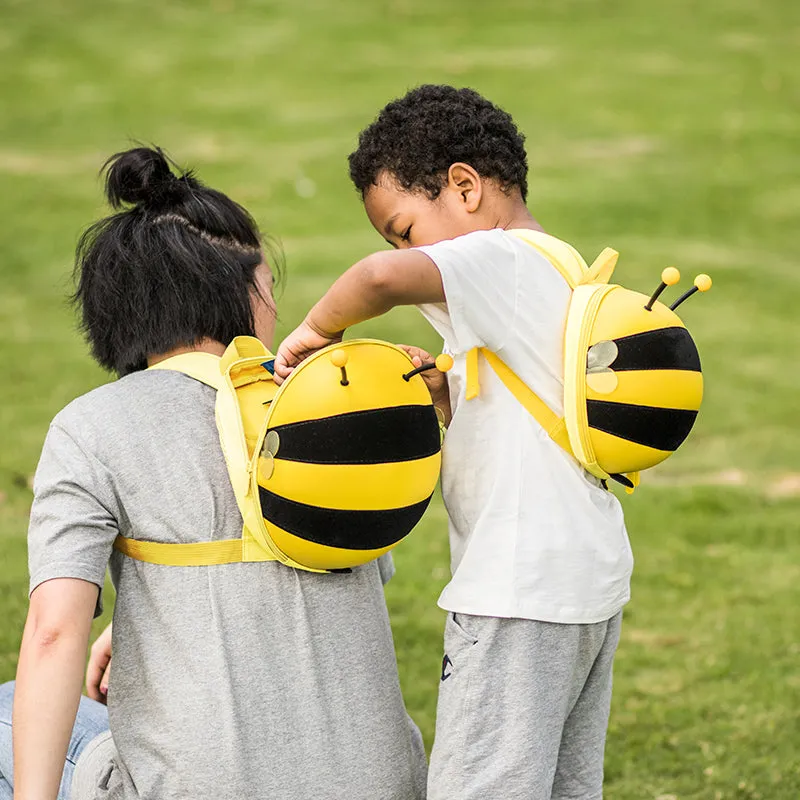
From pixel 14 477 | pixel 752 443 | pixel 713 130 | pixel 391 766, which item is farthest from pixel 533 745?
pixel 713 130

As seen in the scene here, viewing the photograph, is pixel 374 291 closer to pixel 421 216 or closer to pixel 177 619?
Answer: pixel 421 216

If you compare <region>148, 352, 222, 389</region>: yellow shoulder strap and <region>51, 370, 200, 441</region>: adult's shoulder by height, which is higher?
<region>148, 352, 222, 389</region>: yellow shoulder strap

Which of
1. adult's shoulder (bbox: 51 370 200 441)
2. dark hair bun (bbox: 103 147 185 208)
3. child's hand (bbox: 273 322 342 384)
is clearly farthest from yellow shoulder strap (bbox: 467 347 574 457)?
dark hair bun (bbox: 103 147 185 208)

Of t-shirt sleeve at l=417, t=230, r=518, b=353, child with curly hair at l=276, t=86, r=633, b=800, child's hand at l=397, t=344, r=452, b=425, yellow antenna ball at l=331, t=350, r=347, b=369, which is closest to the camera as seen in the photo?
yellow antenna ball at l=331, t=350, r=347, b=369

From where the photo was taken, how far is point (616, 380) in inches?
94.1

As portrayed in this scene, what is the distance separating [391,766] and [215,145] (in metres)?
11.8

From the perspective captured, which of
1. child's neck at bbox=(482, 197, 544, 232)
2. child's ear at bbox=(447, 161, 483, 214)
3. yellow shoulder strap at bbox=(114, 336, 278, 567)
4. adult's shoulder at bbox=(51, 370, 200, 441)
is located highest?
child's ear at bbox=(447, 161, 483, 214)

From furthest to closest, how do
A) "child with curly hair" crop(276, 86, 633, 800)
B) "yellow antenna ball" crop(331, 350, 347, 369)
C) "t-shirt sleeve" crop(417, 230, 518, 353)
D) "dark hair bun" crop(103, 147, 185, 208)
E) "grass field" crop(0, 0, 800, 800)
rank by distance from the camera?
"grass field" crop(0, 0, 800, 800) → "dark hair bun" crop(103, 147, 185, 208) → "child with curly hair" crop(276, 86, 633, 800) → "t-shirt sleeve" crop(417, 230, 518, 353) → "yellow antenna ball" crop(331, 350, 347, 369)

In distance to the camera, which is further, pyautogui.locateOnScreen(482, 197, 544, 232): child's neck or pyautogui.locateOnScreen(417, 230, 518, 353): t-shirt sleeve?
pyautogui.locateOnScreen(482, 197, 544, 232): child's neck

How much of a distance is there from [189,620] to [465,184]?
1120 millimetres

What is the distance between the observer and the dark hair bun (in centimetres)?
255

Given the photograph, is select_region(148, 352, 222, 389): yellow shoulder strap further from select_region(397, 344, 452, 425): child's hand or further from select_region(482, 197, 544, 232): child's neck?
select_region(482, 197, 544, 232): child's neck

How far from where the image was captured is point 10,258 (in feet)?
35.1

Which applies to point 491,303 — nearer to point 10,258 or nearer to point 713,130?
point 10,258
